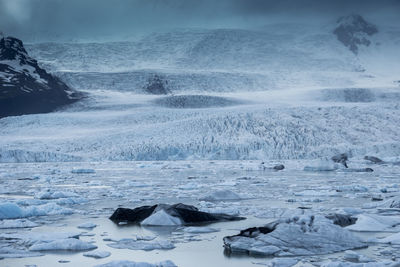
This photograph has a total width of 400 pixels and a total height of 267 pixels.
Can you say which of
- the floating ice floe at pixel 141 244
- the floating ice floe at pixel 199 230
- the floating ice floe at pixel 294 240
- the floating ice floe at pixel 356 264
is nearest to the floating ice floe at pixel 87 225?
the floating ice floe at pixel 141 244

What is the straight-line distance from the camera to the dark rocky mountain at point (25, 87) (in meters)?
61.8

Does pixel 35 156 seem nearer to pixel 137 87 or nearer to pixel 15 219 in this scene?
pixel 15 219

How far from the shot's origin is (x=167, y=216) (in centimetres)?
880

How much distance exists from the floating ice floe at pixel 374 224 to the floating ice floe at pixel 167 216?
2008 mm

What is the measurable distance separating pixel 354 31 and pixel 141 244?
119510 mm

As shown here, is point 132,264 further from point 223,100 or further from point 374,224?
point 223,100

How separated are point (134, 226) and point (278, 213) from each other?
2675 mm

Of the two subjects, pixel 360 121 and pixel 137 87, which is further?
pixel 137 87

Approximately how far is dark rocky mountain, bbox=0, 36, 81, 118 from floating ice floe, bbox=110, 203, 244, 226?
53717 millimetres

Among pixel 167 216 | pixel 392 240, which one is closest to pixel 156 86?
pixel 167 216

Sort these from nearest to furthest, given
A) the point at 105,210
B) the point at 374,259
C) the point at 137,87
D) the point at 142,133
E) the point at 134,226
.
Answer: the point at 374,259 → the point at 134,226 → the point at 105,210 → the point at 142,133 → the point at 137,87

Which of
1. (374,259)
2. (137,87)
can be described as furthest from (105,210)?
(137,87)

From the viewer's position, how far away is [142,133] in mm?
39594

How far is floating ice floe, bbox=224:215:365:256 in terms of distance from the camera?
6.37m
